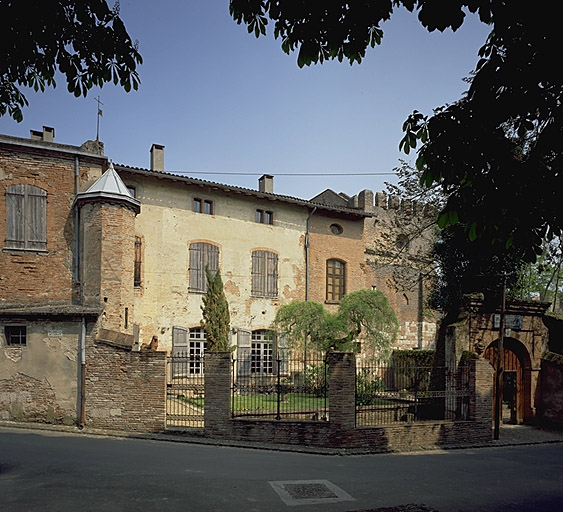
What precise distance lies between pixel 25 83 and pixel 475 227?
593 centimetres

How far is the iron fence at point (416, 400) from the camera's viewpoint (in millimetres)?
14852

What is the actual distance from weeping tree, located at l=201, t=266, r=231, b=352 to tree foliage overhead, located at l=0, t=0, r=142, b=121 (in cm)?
1424

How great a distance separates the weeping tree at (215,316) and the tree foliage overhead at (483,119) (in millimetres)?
15193

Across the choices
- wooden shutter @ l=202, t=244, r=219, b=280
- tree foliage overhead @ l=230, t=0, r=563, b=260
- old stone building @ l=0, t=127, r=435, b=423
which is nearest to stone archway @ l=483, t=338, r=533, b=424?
old stone building @ l=0, t=127, r=435, b=423

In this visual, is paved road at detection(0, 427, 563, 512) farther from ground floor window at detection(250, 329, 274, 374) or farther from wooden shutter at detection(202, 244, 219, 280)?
wooden shutter at detection(202, 244, 219, 280)

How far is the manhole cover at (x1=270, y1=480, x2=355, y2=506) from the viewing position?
798 centimetres

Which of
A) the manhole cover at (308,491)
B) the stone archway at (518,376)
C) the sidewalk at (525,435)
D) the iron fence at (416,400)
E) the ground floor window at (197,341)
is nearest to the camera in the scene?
the manhole cover at (308,491)

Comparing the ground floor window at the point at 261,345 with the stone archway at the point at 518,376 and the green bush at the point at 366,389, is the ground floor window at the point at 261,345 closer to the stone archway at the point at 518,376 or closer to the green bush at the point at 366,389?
the green bush at the point at 366,389

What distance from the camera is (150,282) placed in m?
21.0

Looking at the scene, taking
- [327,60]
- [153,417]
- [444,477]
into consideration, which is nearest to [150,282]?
[153,417]

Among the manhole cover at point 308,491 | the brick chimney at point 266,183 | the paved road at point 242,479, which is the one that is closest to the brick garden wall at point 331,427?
the paved road at point 242,479

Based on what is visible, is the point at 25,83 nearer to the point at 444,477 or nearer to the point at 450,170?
the point at 450,170

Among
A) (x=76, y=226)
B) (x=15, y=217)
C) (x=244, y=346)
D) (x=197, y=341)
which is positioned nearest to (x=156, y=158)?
(x=76, y=226)

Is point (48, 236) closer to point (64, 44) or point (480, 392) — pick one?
point (64, 44)
